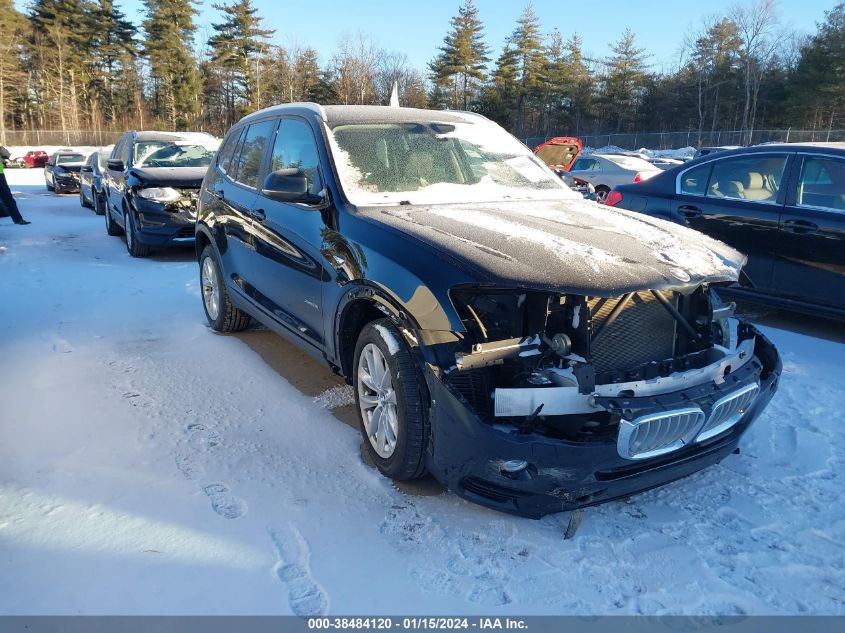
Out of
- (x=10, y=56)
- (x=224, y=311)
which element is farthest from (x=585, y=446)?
(x=10, y=56)

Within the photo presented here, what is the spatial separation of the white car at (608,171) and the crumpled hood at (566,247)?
12.0 metres

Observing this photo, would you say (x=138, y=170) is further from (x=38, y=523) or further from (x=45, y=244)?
(x=38, y=523)

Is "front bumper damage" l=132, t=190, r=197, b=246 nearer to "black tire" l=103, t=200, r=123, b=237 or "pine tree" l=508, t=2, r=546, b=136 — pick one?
"black tire" l=103, t=200, r=123, b=237

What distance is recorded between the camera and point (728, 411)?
107 inches

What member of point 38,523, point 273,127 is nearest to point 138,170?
point 273,127

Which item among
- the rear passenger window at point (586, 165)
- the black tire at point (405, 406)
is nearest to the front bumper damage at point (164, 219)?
the black tire at point (405, 406)

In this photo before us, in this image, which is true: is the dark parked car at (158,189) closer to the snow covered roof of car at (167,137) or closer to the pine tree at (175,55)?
the snow covered roof of car at (167,137)

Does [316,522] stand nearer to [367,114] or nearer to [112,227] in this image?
[367,114]

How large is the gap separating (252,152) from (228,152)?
66cm

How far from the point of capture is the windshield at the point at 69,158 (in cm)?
2106

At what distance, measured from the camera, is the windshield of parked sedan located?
12.0ft

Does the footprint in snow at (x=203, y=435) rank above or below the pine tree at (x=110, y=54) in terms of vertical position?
below
